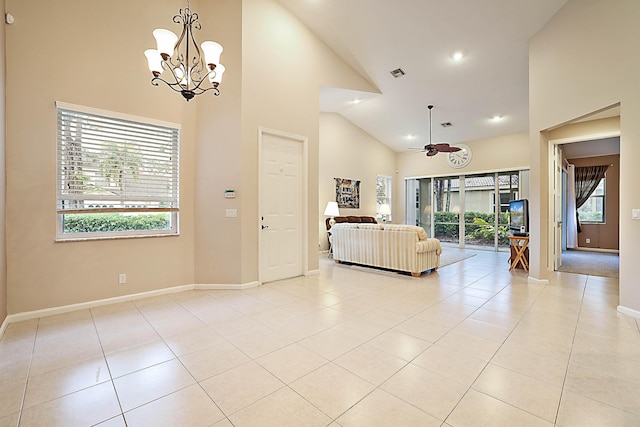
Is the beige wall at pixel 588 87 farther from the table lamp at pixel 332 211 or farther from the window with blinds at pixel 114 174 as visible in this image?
the window with blinds at pixel 114 174

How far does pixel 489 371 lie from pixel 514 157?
7524mm

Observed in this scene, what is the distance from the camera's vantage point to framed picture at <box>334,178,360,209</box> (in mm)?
8109

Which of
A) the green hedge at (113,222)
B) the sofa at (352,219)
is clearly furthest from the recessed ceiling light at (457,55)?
the green hedge at (113,222)

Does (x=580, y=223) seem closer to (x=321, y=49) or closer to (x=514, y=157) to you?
(x=514, y=157)

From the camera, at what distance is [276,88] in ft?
15.1

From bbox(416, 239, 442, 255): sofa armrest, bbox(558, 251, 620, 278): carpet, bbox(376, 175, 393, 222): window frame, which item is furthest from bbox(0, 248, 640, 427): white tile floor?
bbox(376, 175, 393, 222): window frame

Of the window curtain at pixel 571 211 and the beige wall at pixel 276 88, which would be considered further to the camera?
the window curtain at pixel 571 211

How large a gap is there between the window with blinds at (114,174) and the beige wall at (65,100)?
119 mm

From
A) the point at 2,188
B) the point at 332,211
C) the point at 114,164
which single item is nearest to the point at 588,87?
the point at 332,211

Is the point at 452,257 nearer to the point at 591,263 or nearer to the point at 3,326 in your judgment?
the point at 591,263

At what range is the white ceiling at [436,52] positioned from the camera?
4332mm

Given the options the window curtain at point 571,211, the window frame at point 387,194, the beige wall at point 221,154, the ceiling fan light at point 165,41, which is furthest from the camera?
the window frame at point 387,194

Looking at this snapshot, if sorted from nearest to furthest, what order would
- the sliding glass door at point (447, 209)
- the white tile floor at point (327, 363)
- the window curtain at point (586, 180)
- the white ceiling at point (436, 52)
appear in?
the white tile floor at point (327, 363), the white ceiling at point (436, 52), the window curtain at point (586, 180), the sliding glass door at point (447, 209)

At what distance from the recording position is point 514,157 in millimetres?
7871
